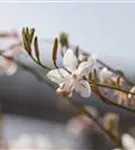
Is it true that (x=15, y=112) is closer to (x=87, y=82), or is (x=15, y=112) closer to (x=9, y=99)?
(x=9, y=99)

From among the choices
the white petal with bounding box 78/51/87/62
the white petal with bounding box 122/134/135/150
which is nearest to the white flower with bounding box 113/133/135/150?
the white petal with bounding box 122/134/135/150

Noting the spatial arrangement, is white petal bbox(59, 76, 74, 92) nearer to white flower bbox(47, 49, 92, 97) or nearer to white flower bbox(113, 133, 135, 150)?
white flower bbox(47, 49, 92, 97)

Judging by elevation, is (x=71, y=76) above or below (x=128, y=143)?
above

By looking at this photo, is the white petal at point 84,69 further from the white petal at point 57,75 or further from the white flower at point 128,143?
the white flower at point 128,143

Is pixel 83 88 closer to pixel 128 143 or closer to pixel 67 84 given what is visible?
pixel 67 84

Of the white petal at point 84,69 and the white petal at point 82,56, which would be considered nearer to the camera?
the white petal at point 84,69

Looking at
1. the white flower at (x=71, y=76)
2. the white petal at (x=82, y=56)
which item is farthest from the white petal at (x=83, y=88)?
the white petal at (x=82, y=56)

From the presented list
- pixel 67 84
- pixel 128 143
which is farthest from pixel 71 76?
pixel 128 143
